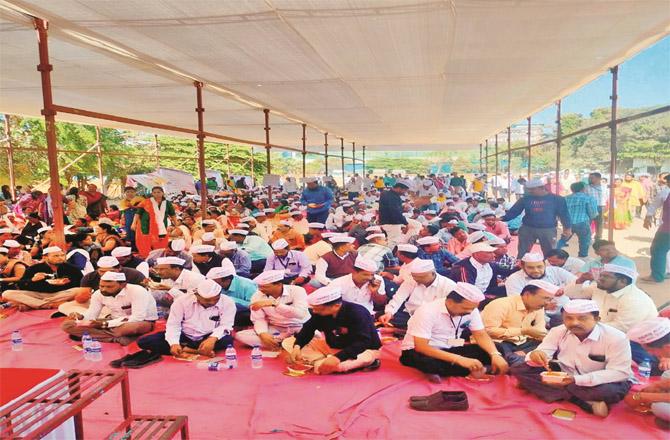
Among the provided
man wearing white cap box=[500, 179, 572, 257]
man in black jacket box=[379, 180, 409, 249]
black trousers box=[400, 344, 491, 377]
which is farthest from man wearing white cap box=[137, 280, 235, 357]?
man wearing white cap box=[500, 179, 572, 257]

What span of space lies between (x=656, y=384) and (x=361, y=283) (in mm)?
2453

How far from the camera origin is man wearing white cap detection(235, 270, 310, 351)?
4.50 meters

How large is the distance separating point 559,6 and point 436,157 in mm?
44434

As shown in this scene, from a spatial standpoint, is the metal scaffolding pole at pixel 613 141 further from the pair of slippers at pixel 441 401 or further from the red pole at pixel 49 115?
the red pole at pixel 49 115

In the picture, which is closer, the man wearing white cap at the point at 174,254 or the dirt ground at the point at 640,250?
the dirt ground at the point at 640,250

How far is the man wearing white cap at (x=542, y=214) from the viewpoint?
266 inches

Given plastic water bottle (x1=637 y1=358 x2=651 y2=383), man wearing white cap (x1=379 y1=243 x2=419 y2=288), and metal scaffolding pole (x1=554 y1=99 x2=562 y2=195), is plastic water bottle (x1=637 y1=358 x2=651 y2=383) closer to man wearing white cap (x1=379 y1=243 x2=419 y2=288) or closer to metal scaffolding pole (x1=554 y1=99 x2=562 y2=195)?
man wearing white cap (x1=379 y1=243 x2=419 y2=288)

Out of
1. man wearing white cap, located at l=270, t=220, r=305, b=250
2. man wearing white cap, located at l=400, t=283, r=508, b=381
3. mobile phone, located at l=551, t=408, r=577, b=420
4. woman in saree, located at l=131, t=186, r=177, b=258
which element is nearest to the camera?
mobile phone, located at l=551, t=408, r=577, b=420

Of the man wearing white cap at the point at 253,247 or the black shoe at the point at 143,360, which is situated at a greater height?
the man wearing white cap at the point at 253,247

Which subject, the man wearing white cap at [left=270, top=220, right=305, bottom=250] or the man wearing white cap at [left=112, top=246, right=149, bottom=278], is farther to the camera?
the man wearing white cap at [left=270, top=220, right=305, bottom=250]

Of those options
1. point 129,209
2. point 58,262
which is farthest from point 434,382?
point 129,209

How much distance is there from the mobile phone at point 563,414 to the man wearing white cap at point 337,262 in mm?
3046

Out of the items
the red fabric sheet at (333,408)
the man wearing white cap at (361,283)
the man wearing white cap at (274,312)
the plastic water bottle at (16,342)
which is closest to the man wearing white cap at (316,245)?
the man wearing white cap at (361,283)

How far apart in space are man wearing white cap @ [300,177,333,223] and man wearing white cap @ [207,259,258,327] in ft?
13.3
